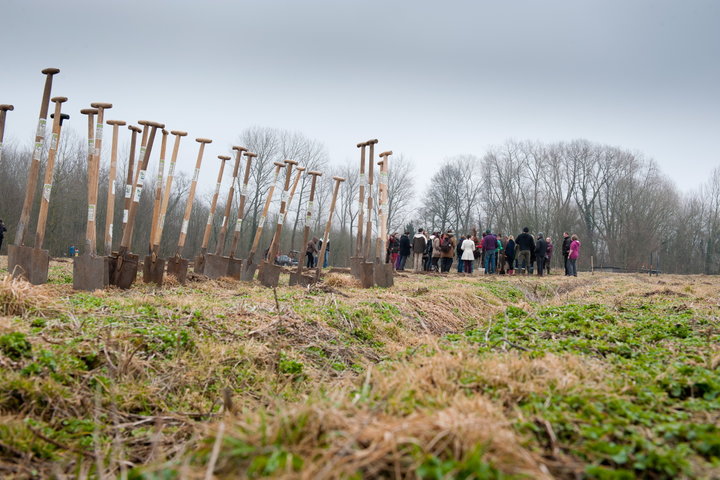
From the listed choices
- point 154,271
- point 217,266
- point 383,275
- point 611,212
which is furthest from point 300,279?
point 611,212

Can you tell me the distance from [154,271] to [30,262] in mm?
1928

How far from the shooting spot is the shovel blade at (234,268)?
Answer: 11626 millimetres

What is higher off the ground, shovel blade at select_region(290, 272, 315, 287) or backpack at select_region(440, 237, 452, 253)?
backpack at select_region(440, 237, 452, 253)

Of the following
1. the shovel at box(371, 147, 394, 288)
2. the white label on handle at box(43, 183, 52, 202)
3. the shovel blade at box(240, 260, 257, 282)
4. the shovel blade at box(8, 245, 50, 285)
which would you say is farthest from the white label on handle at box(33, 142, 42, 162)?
the shovel at box(371, 147, 394, 288)

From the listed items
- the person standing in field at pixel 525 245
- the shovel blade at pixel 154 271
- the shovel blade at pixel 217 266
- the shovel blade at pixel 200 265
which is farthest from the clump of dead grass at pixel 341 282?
the person standing in field at pixel 525 245

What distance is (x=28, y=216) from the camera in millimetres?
7871

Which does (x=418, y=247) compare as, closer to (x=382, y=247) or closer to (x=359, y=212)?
(x=382, y=247)

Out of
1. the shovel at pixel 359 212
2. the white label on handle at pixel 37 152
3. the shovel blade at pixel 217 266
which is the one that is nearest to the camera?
the white label on handle at pixel 37 152

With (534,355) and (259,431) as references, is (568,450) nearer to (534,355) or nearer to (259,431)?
(259,431)

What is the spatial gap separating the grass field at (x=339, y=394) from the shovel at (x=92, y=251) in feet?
5.37

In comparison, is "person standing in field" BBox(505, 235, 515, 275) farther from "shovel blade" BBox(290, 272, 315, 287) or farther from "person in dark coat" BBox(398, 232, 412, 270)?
"shovel blade" BBox(290, 272, 315, 287)

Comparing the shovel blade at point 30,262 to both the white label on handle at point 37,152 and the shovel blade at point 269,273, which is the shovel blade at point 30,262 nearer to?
the white label on handle at point 37,152

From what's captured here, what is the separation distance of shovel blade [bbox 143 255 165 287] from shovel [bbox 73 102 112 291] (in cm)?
85

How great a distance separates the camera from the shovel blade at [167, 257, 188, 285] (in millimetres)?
9720
